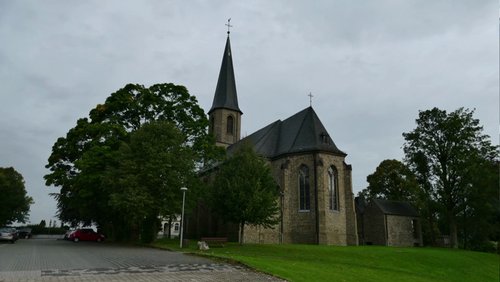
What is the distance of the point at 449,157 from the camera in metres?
40.7

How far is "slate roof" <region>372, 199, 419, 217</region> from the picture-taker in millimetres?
43656

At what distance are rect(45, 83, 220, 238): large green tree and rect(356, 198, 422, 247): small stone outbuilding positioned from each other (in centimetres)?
2134

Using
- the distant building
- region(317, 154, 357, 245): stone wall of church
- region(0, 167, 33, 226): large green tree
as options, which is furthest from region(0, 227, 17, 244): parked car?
region(317, 154, 357, 245): stone wall of church

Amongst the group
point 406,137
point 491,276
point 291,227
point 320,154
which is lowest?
point 491,276

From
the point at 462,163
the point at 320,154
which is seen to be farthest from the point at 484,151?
the point at 320,154

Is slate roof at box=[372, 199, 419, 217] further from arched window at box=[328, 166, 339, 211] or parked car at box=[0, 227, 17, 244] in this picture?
parked car at box=[0, 227, 17, 244]

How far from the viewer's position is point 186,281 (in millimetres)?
10180

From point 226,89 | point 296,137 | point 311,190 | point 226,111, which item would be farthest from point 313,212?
point 226,89

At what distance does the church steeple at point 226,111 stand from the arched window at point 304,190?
17.8 meters

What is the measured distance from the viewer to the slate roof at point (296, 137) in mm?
36375

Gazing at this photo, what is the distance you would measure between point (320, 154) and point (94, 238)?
21503 millimetres

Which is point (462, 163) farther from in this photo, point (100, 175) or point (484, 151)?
point (100, 175)

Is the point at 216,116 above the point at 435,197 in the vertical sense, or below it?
above

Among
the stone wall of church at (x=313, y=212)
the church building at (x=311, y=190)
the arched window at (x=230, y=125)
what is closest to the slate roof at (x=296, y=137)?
the church building at (x=311, y=190)
